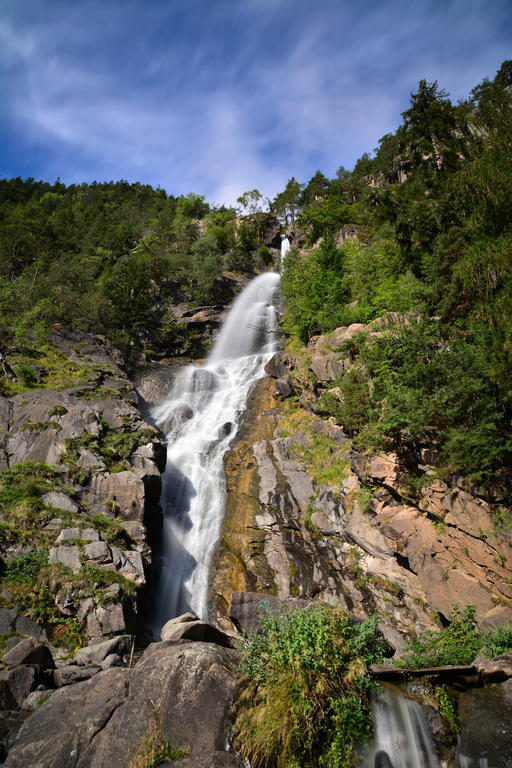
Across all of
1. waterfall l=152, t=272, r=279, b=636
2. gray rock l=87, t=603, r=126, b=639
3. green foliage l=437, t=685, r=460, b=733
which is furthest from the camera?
waterfall l=152, t=272, r=279, b=636

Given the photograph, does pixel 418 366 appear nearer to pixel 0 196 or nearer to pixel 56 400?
pixel 56 400

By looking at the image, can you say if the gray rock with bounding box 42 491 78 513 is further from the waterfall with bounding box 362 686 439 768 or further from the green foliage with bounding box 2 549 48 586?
the waterfall with bounding box 362 686 439 768

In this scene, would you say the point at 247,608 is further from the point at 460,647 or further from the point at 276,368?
the point at 276,368

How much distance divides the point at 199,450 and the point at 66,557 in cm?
950

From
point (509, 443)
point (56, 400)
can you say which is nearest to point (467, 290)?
point (509, 443)

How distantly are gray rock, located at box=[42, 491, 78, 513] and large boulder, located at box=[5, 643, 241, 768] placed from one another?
732 centimetres

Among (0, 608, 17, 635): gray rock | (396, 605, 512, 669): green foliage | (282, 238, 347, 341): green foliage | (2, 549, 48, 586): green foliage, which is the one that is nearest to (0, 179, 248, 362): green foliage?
(2, 549, 48, 586): green foliage

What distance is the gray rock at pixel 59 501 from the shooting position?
11.9 metres

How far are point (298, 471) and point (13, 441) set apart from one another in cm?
1292

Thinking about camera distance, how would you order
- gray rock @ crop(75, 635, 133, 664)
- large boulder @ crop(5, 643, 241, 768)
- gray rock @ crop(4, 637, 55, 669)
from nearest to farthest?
1. large boulder @ crop(5, 643, 241, 768)
2. gray rock @ crop(4, 637, 55, 669)
3. gray rock @ crop(75, 635, 133, 664)

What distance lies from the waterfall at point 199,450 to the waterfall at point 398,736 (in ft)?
29.3

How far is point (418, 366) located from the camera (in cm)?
1084

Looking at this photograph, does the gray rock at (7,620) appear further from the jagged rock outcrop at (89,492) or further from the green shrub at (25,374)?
the green shrub at (25,374)

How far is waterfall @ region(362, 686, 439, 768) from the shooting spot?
4676 mm
